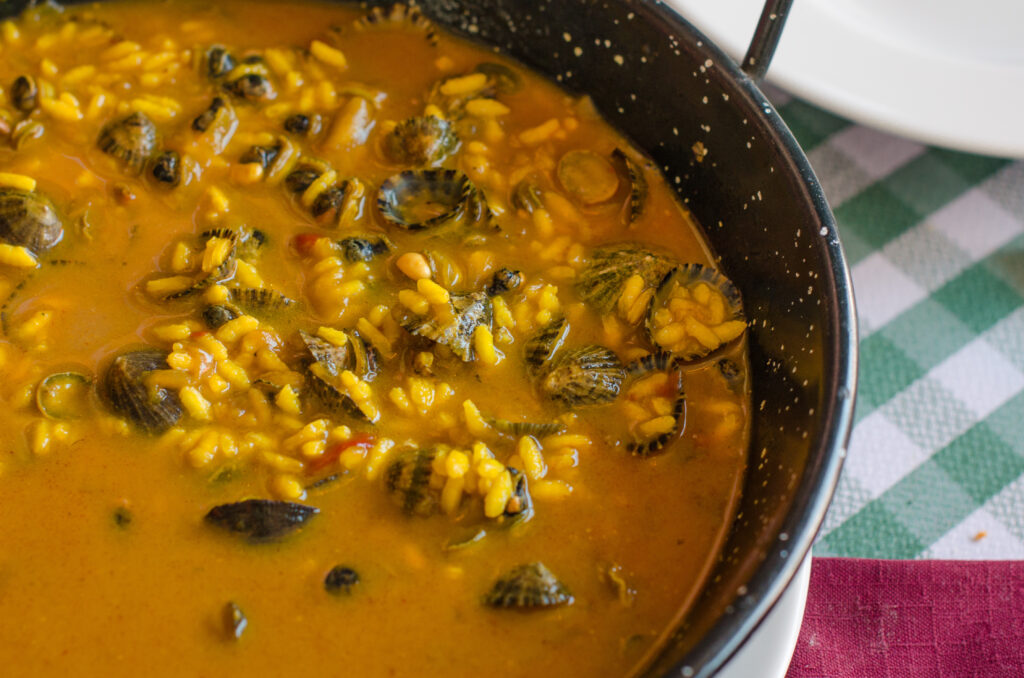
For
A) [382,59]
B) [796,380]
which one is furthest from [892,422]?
[382,59]

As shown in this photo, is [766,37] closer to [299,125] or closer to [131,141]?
[299,125]

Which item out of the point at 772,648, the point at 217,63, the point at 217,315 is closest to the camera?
the point at 772,648

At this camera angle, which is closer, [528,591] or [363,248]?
[528,591]

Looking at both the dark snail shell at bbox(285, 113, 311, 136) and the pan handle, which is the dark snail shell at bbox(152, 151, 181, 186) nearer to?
the dark snail shell at bbox(285, 113, 311, 136)

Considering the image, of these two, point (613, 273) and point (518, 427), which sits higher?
point (613, 273)

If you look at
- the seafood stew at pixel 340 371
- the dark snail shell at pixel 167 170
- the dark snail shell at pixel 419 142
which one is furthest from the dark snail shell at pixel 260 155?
the dark snail shell at pixel 419 142

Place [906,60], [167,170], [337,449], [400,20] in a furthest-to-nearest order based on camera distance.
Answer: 1. [906,60]
2. [400,20]
3. [167,170]
4. [337,449]

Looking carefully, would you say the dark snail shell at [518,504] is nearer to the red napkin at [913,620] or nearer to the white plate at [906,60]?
the red napkin at [913,620]

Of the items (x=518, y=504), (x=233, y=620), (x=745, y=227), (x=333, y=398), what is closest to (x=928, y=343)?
(x=745, y=227)
